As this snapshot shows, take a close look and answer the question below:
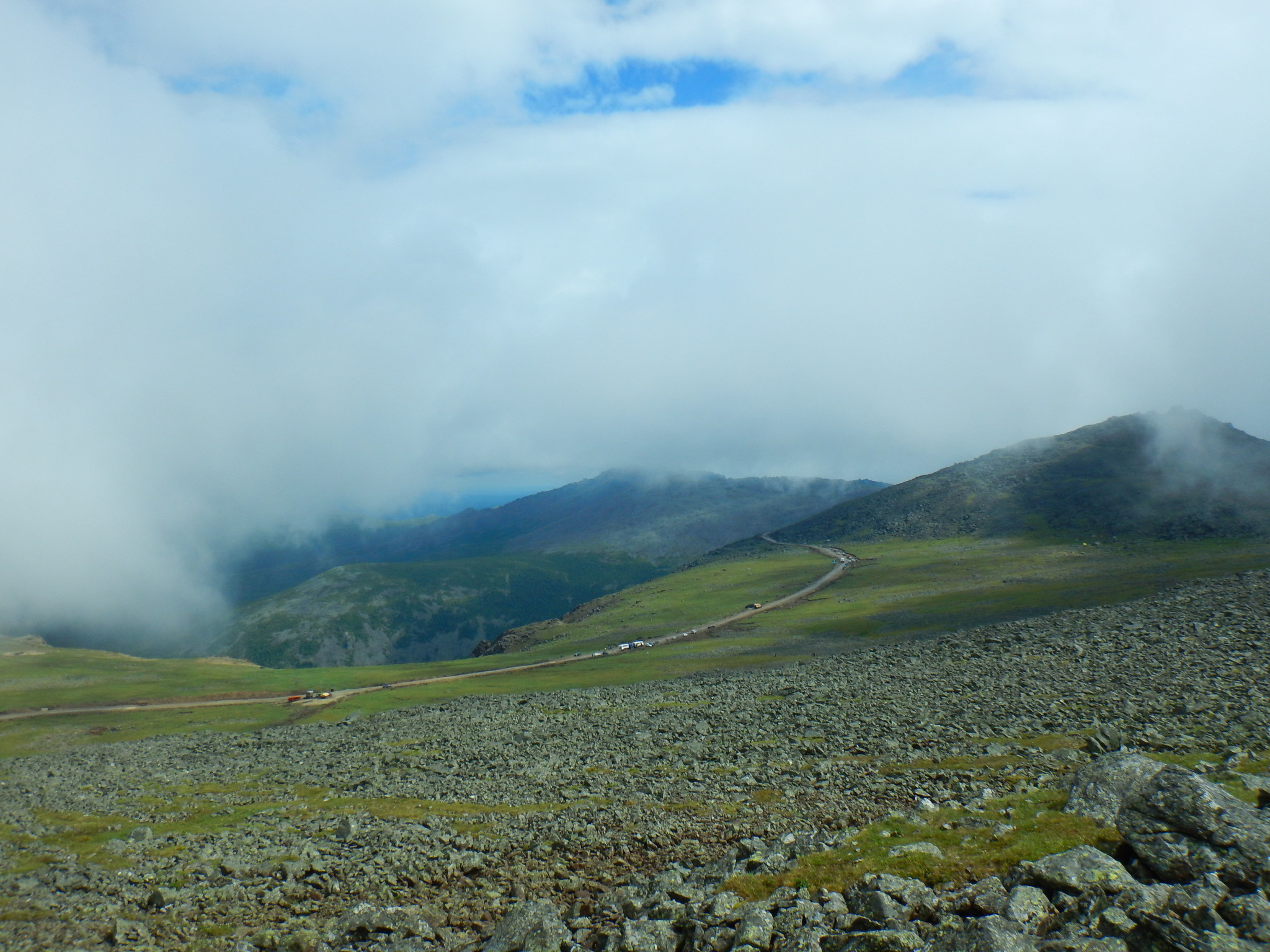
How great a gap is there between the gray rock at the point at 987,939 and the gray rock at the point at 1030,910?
53 cm

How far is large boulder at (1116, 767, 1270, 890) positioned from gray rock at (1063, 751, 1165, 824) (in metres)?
4.49

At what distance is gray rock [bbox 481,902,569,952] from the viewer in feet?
80.2

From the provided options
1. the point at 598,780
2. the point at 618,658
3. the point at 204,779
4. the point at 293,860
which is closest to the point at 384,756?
the point at 204,779

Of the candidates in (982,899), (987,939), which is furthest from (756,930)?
(987,939)

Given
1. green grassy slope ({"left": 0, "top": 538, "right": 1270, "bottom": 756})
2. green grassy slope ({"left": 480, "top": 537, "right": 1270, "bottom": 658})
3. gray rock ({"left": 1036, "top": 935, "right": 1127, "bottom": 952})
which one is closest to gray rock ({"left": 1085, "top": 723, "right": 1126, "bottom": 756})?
gray rock ({"left": 1036, "top": 935, "right": 1127, "bottom": 952})

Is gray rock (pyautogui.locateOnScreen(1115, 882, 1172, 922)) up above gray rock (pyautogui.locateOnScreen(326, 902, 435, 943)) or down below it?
above

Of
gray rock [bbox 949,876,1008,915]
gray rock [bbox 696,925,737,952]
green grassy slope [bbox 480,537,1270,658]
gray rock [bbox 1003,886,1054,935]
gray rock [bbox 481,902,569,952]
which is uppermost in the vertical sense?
gray rock [bbox 1003,886,1054,935]

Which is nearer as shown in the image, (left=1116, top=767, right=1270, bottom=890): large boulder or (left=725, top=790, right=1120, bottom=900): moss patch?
(left=1116, top=767, right=1270, bottom=890): large boulder

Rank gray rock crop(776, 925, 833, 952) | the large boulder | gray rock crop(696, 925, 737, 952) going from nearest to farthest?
the large boulder → gray rock crop(776, 925, 833, 952) → gray rock crop(696, 925, 737, 952)

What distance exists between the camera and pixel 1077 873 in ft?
65.6

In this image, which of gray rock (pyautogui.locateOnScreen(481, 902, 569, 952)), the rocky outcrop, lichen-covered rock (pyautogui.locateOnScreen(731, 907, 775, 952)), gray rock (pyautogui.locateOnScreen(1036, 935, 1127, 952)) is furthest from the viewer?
gray rock (pyautogui.locateOnScreen(481, 902, 569, 952))

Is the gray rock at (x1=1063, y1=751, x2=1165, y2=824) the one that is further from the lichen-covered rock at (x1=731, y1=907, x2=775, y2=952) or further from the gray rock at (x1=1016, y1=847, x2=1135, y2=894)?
the lichen-covered rock at (x1=731, y1=907, x2=775, y2=952)

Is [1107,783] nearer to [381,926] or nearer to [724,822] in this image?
[724,822]

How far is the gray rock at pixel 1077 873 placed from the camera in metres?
19.5
